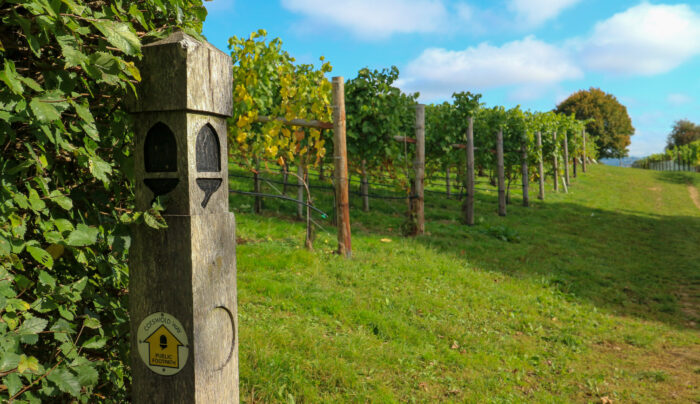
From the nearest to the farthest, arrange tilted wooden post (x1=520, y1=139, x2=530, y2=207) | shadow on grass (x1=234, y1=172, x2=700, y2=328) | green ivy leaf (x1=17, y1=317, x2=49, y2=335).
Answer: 1. green ivy leaf (x1=17, y1=317, x2=49, y2=335)
2. shadow on grass (x1=234, y1=172, x2=700, y2=328)
3. tilted wooden post (x1=520, y1=139, x2=530, y2=207)

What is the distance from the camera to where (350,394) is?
12.3 ft

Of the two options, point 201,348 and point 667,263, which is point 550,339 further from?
point 667,263

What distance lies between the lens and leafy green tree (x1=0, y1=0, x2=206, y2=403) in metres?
1.50

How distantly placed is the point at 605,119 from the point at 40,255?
67.4 m

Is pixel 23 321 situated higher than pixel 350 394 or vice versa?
pixel 23 321

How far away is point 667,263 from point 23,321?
12256 millimetres

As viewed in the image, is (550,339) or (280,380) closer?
(280,380)

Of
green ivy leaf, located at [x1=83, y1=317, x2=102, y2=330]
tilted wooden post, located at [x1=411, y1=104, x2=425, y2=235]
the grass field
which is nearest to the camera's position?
green ivy leaf, located at [x1=83, y1=317, x2=102, y2=330]

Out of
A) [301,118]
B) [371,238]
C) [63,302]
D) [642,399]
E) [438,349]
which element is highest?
[301,118]

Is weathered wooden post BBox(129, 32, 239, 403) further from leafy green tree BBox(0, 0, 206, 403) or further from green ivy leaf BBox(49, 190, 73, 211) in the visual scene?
green ivy leaf BBox(49, 190, 73, 211)

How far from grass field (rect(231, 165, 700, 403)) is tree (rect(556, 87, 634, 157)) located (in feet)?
171

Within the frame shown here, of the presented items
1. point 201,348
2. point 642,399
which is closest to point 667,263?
point 642,399

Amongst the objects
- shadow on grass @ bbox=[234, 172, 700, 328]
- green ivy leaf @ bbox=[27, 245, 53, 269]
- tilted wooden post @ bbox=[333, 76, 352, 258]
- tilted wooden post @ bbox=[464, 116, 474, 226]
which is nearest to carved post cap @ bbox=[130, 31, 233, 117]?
green ivy leaf @ bbox=[27, 245, 53, 269]

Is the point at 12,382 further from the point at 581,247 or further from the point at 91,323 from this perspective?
the point at 581,247
